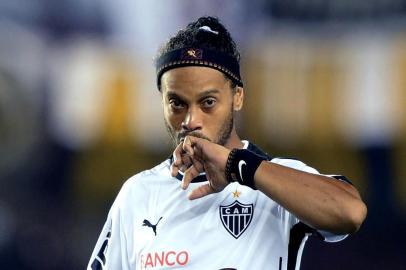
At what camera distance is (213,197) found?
4.39 metres

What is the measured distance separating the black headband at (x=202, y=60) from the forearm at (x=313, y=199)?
69 centimetres

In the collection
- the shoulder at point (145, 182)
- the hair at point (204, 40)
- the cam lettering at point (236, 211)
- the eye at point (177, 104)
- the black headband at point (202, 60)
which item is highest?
the hair at point (204, 40)

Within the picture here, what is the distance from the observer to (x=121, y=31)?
8.63 metres

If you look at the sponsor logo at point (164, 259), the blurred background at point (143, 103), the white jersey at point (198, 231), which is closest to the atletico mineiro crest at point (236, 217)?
the white jersey at point (198, 231)

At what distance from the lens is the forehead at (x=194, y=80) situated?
14.0 ft

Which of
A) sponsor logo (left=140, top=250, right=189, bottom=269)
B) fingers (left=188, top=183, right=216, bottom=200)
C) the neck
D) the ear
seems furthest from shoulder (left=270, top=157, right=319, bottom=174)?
sponsor logo (left=140, top=250, right=189, bottom=269)

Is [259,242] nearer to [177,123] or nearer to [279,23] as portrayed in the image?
[177,123]

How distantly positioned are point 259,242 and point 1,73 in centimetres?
500

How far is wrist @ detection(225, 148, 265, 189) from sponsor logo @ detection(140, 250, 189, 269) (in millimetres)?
558

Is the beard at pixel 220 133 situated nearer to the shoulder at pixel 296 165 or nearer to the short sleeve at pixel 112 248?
the shoulder at pixel 296 165

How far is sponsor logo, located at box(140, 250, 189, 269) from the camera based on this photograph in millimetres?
4266

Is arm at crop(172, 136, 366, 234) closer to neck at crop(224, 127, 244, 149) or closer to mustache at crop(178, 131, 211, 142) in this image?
mustache at crop(178, 131, 211, 142)

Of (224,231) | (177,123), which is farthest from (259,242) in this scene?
(177,123)

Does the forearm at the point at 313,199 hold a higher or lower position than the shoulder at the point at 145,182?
higher
